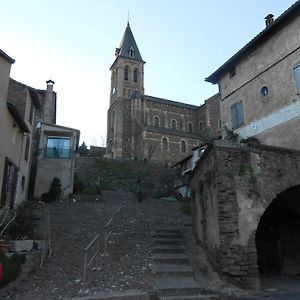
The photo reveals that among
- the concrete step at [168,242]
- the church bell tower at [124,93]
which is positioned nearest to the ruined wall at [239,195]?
the concrete step at [168,242]

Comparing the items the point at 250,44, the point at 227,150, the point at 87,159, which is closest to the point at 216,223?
the point at 227,150

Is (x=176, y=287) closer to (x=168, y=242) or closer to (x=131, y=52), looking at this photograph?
(x=168, y=242)

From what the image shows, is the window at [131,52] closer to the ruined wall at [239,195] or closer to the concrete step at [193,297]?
the ruined wall at [239,195]

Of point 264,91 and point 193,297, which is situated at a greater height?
point 264,91

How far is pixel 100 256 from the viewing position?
10.8 meters

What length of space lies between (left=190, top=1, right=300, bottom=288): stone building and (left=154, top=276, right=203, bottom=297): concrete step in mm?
932

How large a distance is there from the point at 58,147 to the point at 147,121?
31385 mm

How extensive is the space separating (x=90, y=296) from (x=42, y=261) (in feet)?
10.1

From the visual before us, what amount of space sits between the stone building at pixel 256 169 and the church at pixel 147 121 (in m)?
29.5

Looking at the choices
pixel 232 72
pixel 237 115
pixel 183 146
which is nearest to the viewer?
pixel 237 115

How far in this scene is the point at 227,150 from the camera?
9.77 metres

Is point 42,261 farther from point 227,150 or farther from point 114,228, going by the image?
point 227,150

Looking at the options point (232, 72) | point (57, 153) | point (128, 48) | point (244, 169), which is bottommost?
point (244, 169)

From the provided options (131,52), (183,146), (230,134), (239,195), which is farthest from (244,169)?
(131,52)
